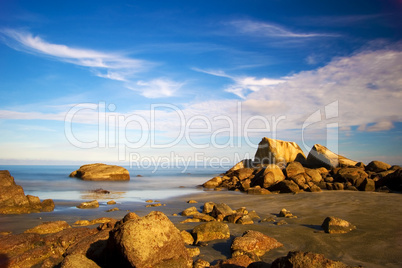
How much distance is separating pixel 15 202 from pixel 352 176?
18140mm

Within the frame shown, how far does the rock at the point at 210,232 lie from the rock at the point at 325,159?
21.2 m

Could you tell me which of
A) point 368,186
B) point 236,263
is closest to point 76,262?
point 236,263

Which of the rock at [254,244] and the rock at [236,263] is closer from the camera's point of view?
the rock at [236,263]

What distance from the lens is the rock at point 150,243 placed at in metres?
4.20

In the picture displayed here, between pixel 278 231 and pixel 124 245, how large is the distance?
432 cm

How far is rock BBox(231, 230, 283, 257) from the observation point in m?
5.42

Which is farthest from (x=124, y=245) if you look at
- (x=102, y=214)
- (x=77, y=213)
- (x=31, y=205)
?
(x=31, y=205)

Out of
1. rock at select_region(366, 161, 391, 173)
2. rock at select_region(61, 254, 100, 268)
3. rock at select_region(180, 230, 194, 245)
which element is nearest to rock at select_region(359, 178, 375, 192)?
rock at select_region(366, 161, 391, 173)

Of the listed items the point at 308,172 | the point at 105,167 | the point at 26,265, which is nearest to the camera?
the point at 26,265

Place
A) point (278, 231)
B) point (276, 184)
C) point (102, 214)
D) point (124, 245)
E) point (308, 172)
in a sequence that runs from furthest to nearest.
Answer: point (308, 172) < point (276, 184) < point (102, 214) < point (278, 231) < point (124, 245)

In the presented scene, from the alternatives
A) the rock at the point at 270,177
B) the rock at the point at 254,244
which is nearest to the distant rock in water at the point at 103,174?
the rock at the point at 270,177

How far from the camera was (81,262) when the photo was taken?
171 inches

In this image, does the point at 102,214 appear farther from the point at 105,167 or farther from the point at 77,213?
the point at 105,167

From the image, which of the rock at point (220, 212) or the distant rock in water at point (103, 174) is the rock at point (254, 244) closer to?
the rock at point (220, 212)
